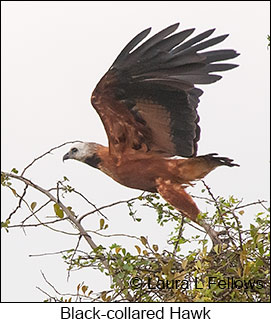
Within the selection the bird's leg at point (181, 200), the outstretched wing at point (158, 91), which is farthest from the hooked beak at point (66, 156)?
the bird's leg at point (181, 200)

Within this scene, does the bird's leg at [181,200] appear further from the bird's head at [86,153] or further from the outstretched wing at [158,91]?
the bird's head at [86,153]

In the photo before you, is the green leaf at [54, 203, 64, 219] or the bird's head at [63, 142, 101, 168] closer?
the green leaf at [54, 203, 64, 219]

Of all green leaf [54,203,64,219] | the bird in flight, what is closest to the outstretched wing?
the bird in flight

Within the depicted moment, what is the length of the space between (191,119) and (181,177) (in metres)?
0.27

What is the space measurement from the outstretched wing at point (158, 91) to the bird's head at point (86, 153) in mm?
75

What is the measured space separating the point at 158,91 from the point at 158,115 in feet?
0.41

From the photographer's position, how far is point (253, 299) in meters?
2.18

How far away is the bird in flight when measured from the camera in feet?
8.62

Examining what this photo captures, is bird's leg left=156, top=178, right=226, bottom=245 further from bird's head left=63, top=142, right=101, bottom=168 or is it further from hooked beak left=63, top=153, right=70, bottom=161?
hooked beak left=63, top=153, right=70, bottom=161

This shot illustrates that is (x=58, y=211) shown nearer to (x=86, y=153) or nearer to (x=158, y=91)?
(x=86, y=153)

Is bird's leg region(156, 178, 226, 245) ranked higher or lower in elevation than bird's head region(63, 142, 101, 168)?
lower
